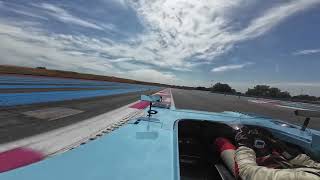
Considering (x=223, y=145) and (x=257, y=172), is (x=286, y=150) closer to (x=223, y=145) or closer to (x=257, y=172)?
(x=223, y=145)

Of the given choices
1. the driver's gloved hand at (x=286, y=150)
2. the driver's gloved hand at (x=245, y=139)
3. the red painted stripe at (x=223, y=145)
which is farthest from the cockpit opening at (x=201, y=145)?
the driver's gloved hand at (x=245, y=139)

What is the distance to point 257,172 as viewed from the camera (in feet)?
6.88

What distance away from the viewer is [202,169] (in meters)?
3.85

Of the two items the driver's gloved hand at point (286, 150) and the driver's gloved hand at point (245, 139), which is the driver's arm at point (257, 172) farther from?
the driver's gloved hand at point (286, 150)

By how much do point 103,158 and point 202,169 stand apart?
2173mm

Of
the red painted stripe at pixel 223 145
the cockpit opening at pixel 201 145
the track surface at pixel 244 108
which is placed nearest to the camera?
the red painted stripe at pixel 223 145

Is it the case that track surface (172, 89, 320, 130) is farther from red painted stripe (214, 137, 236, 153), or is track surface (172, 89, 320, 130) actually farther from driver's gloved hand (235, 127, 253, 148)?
driver's gloved hand (235, 127, 253, 148)

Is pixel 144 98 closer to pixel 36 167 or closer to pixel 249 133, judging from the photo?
pixel 249 133

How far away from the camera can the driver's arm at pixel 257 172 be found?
191 centimetres

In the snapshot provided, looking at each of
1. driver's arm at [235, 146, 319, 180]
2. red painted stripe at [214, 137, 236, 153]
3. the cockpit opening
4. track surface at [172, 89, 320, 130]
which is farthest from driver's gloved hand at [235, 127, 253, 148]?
track surface at [172, 89, 320, 130]

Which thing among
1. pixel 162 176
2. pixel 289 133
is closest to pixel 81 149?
pixel 162 176

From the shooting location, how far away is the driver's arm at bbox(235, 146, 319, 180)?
1911mm

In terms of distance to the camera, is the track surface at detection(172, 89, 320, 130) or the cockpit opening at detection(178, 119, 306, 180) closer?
the cockpit opening at detection(178, 119, 306, 180)

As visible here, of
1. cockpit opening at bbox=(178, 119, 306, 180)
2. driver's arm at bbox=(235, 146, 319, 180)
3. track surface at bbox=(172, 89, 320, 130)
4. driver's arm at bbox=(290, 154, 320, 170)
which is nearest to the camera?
driver's arm at bbox=(235, 146, 319, 180)
